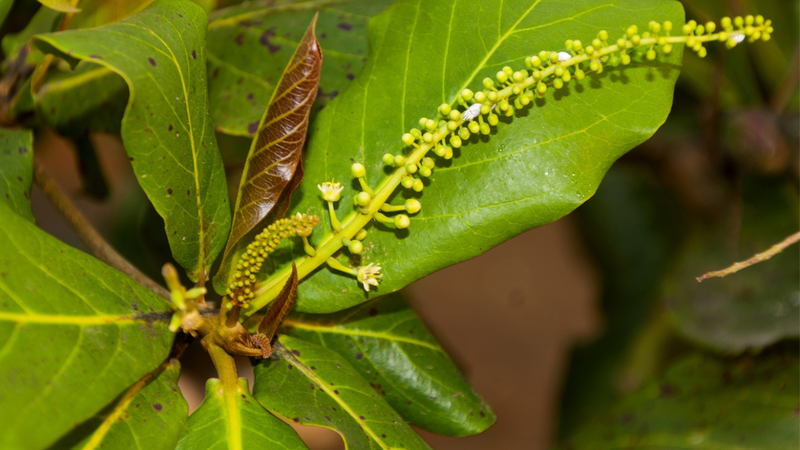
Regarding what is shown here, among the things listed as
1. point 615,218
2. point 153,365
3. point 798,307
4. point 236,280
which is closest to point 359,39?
point 236,280

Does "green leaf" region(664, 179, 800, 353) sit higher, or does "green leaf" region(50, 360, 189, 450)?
"green leaf" region(50, 360, 189, 450)

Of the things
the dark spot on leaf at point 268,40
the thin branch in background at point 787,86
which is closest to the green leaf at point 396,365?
the dark spot on leaf at point 268,40

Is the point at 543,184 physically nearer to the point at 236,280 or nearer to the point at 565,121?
the point at 565,121

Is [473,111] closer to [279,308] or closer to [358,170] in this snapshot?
[358,170]

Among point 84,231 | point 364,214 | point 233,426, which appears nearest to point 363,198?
point 364,214

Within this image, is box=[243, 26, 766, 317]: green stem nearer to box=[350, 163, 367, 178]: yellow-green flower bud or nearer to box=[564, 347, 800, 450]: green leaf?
box=[350, 163, 367, 178]: yellow-green flower bud

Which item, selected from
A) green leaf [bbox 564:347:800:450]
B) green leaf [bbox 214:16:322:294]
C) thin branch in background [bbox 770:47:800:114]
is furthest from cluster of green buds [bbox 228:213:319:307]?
thin branch in background [bbox 770:47:800:114]

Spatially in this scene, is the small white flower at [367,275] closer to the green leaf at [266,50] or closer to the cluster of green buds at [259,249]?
the cluster of green buds at [259,249]
